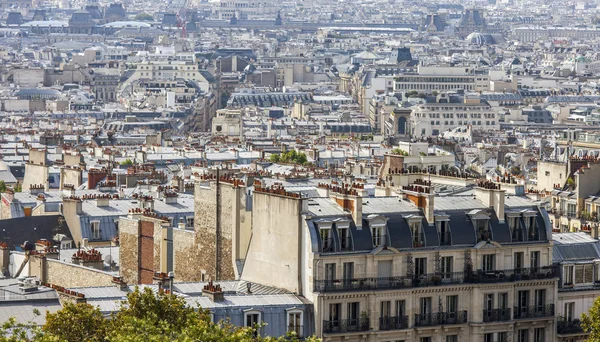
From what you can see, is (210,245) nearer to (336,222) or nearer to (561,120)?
(336,222)

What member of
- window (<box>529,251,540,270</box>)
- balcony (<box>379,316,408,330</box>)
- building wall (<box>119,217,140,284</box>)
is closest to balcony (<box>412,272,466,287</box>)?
balcony (<box>379,316,408,330</box>)

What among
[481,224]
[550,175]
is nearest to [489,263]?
[481,224]

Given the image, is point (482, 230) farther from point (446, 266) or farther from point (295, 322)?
point (295, 322)

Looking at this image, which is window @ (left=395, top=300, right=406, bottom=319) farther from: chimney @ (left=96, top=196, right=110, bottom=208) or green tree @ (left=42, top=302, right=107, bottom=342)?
chimney @ (left=96, top=196, right=110, bottom=208)

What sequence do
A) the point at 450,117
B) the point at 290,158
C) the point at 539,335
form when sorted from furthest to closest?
1. the point at 450,117
2. the point at 290,158
3. the point at 539,335

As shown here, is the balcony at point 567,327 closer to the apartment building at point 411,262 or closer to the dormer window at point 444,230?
the apartment building at point 411,262

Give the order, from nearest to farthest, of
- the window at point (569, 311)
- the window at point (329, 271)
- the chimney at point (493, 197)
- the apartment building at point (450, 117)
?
the window at point (329, 271)
the chimney at point (493, 197)
the window at point (569, 311)
the apartment building at point (450, 117)

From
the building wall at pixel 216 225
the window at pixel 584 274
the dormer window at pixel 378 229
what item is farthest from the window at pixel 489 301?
the building wall at pixel 216 225
